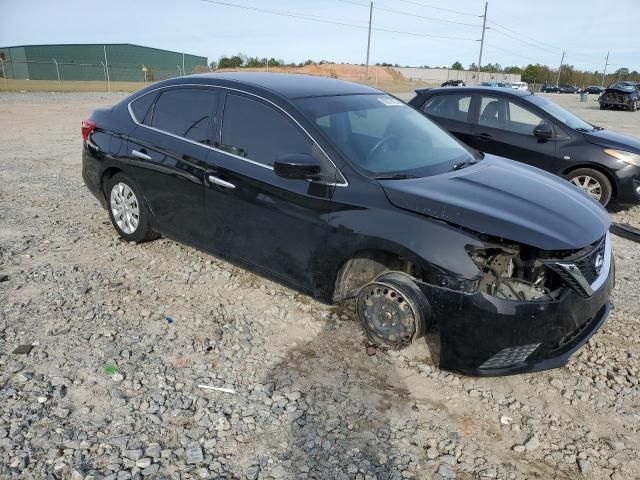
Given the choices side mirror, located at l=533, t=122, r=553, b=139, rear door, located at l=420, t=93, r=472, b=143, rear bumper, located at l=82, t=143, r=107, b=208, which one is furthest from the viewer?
rear door, located at l=420, t=93, r=472, b=143

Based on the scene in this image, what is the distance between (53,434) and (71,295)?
5.72 ft

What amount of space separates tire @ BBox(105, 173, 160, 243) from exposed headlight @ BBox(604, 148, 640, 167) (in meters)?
5.82

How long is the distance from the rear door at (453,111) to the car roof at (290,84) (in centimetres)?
330

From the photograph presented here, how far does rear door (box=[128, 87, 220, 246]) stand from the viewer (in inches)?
161

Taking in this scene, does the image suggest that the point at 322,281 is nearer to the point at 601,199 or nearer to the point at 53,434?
the point at 53,434

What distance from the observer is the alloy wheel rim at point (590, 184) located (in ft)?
21.9

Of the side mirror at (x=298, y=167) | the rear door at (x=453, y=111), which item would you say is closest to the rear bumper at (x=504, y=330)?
the side mirror at (x=298, y=167)

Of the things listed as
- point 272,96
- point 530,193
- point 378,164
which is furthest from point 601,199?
point 272,96

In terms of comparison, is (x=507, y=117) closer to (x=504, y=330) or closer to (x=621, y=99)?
(x=504, y=330)

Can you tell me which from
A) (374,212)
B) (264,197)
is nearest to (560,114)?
(374,212)

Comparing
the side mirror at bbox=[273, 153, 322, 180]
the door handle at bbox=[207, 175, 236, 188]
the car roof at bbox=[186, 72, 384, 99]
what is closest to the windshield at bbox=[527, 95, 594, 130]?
the car roof at bbox=[186, 72, 384, 99]

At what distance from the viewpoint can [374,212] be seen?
124 inches

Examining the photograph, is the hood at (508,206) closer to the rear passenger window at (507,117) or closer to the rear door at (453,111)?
the rear passenger window at (507,117)

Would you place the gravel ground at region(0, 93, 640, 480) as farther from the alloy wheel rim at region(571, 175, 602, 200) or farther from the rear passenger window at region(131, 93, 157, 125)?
the alloy wheel rim at region(571, 175, 602, 200)
